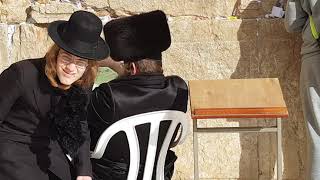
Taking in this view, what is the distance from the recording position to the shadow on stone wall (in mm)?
4824

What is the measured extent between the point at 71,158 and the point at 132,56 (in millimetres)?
628

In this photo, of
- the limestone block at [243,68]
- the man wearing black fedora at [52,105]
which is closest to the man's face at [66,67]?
the man wearing black fedora at [52,105]

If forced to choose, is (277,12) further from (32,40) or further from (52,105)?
(52,105)

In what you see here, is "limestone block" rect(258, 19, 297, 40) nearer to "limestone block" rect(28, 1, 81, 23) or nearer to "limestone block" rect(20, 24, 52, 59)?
"limestone block" rect(28, 1, 81, 23)

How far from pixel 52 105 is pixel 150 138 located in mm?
573

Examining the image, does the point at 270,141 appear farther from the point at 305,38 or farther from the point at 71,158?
the point at 71,158

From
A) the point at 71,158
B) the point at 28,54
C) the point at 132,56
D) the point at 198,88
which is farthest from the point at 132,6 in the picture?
the point at 71,158

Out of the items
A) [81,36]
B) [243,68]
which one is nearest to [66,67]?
[81,36]

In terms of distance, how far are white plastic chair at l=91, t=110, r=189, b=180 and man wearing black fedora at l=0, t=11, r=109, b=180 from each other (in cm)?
16

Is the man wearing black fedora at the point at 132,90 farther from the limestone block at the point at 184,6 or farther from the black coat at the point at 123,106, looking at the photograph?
the limestone block at the point at 184,6

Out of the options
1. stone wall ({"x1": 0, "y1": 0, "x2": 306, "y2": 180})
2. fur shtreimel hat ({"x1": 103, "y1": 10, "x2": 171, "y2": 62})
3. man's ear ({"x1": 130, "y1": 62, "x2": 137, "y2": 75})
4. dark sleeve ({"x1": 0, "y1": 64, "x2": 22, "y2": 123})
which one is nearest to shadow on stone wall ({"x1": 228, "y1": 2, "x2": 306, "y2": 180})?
stone wall ({"x1": 0, "y1": 0, "x2": 306, "y2": 180})

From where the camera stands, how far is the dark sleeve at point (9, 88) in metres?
2.79

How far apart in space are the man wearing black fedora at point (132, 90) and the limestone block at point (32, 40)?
171 cm

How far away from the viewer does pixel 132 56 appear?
3275mm
